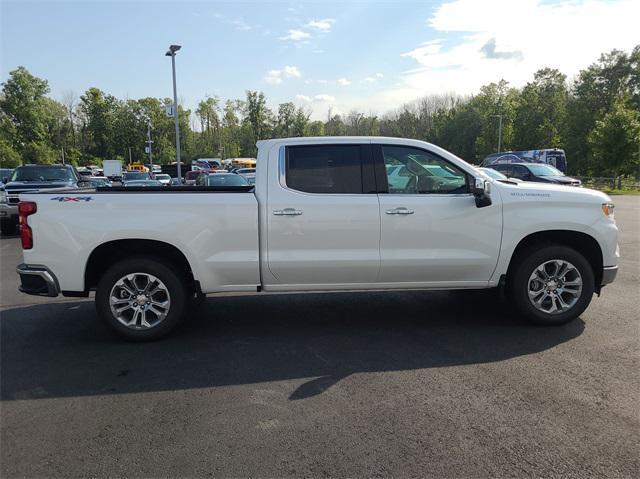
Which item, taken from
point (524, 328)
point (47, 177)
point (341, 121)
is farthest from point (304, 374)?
point (341, 121)

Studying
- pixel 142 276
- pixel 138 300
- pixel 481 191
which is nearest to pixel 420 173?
pixel 481 191

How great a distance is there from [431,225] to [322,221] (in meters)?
1.14

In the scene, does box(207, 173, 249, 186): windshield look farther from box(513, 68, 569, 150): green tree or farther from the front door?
box(513, 68, 569, 150): green tree

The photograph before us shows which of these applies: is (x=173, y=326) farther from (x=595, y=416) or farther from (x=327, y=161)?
(x=595, y=416)

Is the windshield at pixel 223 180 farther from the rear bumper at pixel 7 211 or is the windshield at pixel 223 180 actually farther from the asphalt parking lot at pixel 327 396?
the asphalt parking lot at pixel 327 396

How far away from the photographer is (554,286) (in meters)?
5.32

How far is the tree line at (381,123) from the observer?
5397 cm

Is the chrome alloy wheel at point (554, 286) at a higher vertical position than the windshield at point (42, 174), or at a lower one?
lower

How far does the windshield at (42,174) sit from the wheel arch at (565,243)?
14.1 meters

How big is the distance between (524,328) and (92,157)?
94313 mm

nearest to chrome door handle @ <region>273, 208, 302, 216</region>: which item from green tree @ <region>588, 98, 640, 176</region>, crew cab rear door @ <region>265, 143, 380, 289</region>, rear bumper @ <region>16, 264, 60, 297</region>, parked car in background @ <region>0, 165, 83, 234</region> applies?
crew cab rear door @ <region>265, 143, 380, 289</region>

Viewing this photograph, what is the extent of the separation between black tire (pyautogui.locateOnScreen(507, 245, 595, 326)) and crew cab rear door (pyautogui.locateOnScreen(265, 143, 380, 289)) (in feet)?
5.15

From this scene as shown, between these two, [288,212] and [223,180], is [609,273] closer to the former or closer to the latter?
[288,212]

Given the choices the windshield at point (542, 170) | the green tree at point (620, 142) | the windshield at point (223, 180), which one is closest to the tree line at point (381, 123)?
the green tree at point (620, 142)
